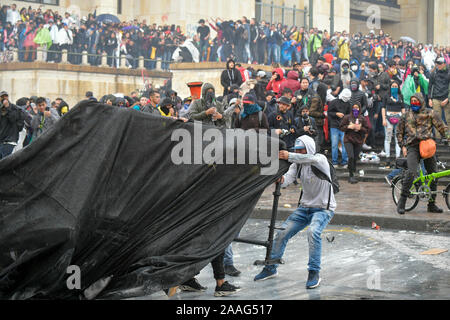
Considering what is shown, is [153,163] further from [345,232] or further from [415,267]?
[345,232]

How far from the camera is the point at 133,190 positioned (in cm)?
674

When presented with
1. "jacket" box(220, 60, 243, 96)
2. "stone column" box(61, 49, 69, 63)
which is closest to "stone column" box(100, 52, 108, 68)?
"stone column" box(61, 49, 69, 63)

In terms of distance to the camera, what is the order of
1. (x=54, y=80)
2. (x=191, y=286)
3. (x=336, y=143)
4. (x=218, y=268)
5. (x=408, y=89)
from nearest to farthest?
1. (x=218, y=268)
2. (x=191, y=286)
3. (x=336, y=143)
4. (x=408, y=89)
5. (x=54, y=80)

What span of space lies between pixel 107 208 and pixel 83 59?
2338 cm

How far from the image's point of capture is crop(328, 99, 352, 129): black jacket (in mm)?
16875

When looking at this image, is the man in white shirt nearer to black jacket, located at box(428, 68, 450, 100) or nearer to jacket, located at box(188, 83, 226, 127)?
black jacket, located at box(428, 68, 450, 100)

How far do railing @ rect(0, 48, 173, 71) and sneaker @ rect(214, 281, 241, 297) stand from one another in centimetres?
2226

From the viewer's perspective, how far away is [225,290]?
7402 millimetres

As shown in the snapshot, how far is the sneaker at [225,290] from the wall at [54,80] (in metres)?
21.7

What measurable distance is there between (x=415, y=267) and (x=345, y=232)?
2.66 m

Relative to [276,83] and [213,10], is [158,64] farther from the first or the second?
[276,83]

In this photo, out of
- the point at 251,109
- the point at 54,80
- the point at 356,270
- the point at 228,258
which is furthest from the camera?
the point at 54,80

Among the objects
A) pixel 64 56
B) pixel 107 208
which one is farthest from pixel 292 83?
pixel 64 56
